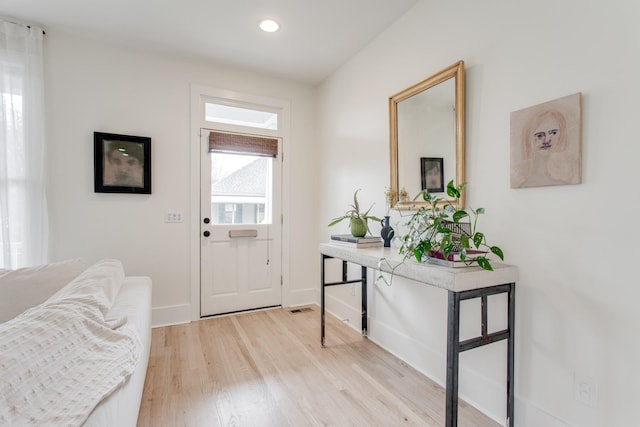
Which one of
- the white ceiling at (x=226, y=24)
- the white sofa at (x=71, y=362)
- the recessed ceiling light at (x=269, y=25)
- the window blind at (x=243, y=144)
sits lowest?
the white sofa at (x=71, y=362)

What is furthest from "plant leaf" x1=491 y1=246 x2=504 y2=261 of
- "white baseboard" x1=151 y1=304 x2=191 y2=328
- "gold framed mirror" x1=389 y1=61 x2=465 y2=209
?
"white baseboard" x1=151 y1=304 x2=191 y2=328

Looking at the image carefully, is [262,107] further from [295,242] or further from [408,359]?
[408,359]

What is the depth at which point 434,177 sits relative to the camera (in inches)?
80.2

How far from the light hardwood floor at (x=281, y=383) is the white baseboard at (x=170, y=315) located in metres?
0.11

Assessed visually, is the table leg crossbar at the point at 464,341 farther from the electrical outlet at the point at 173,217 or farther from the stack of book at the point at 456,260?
the electrical outlet at the point at 173,217

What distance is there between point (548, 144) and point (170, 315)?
319 cm

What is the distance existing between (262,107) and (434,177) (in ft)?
6.92

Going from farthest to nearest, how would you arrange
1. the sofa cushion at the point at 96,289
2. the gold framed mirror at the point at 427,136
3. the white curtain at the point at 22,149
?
1. the white curtain at the point at 22,149
2. the gold framed mirror at the point at 427,136
3. the sofa cushion at the point at 96,289

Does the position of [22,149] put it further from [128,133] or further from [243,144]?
[243,144]

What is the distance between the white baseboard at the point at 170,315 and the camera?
2902 millimetres

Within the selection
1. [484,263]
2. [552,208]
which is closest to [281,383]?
[484,263]

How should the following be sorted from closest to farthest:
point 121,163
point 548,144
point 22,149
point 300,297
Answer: point 548,144, point 22,149, point 121,163, point 300,297

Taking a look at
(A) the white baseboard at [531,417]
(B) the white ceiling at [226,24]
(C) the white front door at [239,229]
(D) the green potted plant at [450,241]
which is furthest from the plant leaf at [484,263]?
(C) the white front door at [239,229]

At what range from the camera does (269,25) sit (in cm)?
243
